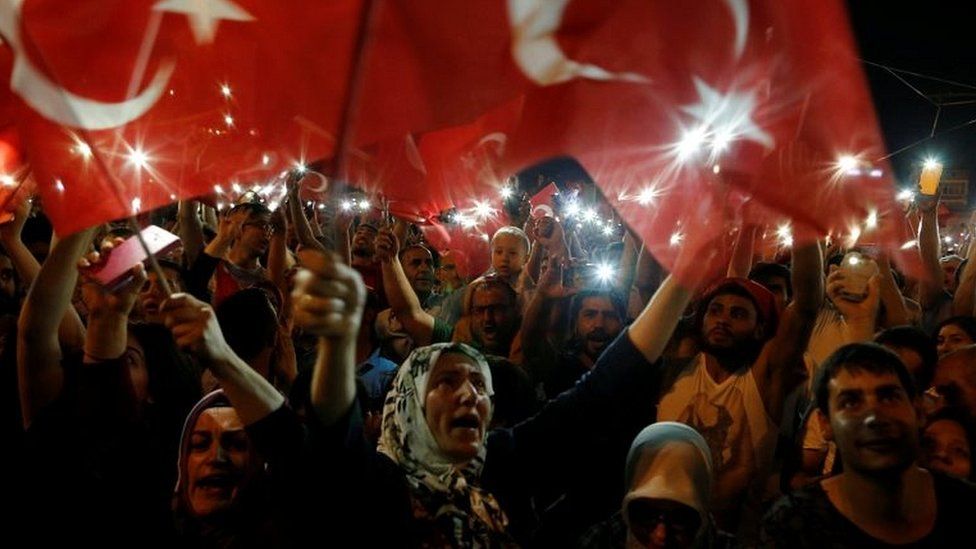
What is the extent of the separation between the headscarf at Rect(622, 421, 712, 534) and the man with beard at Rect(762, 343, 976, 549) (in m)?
0.26

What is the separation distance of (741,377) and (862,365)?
3.40ft

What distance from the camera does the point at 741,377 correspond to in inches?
135

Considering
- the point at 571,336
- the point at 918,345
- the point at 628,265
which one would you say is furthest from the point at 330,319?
the point at 628,265

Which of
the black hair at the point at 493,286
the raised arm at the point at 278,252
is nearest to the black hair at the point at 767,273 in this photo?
the black hair at the point at 493,286

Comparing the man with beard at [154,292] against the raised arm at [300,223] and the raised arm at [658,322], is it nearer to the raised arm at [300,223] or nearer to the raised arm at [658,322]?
the raised arm at [300,223]

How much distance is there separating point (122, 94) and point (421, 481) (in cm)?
167

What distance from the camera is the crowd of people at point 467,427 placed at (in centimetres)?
210

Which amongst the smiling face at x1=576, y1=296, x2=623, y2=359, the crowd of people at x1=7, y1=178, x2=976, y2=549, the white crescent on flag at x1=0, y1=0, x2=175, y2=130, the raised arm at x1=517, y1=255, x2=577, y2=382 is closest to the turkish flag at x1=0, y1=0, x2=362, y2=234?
the white crescent on flag at x1=0, y1=0, x2=175, y2=130

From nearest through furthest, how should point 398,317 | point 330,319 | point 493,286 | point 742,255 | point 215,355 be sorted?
point 330,319
point 215,355
point 493,286
point 398,317
point 742,255

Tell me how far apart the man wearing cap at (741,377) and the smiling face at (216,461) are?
5.88ft

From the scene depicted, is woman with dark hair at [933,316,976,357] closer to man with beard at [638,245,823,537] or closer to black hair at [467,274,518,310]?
man with beard at [638,245,823,537]

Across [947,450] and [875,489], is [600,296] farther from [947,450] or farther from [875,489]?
[875,489]

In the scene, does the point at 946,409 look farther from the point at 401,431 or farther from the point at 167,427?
the point at 167,427

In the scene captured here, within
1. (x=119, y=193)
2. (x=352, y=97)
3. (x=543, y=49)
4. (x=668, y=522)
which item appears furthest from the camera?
(x=543, y=49)
